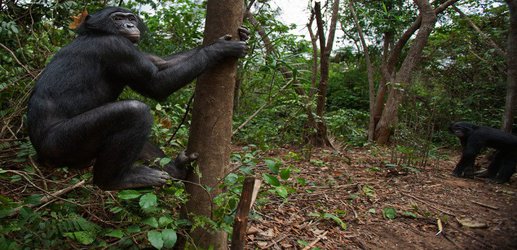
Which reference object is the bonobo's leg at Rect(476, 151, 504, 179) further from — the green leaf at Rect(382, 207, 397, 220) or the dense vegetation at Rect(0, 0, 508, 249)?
the green leaf at Rect(382, 207, 397, 220)

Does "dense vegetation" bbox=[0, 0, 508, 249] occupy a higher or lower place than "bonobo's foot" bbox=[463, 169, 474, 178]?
higher

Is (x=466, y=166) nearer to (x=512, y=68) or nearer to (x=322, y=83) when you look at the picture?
(x=512, y=68)

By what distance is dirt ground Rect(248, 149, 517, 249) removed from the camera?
343 cm

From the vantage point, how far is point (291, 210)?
3889 mm

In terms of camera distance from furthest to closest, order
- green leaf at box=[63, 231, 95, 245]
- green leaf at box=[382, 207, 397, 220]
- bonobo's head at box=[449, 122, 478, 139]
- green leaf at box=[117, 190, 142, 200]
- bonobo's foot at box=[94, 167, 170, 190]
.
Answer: bonobo's head at box=[449, 122, 478, 139]
green leaf at box=[382, 207, 397, 220]
bonobo's foot at box=[94, 167, 170, 190]
green leaf at box=[63, 231, 95, 245]
green leaf at box=[117, 190, 142, 200]

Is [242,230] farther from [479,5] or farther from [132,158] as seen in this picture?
[479,5]

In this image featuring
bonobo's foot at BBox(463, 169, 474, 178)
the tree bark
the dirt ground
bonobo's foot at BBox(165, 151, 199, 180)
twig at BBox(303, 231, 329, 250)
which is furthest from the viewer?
the tree bark

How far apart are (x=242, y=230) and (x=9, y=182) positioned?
2.79 metres

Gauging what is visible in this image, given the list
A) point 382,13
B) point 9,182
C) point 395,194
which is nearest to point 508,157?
point 395,194

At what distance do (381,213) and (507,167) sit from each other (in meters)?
4.11

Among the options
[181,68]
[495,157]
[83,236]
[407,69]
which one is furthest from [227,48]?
[407,69]

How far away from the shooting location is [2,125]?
13.4 ft

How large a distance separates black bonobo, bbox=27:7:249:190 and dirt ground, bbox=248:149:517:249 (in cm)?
113

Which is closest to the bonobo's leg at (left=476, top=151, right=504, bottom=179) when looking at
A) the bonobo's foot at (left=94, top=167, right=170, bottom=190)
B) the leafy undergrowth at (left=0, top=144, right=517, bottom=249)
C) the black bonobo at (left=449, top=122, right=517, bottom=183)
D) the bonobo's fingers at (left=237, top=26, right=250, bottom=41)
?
the black bonobo at (left=449, top=122, right=517, bottom=183)
